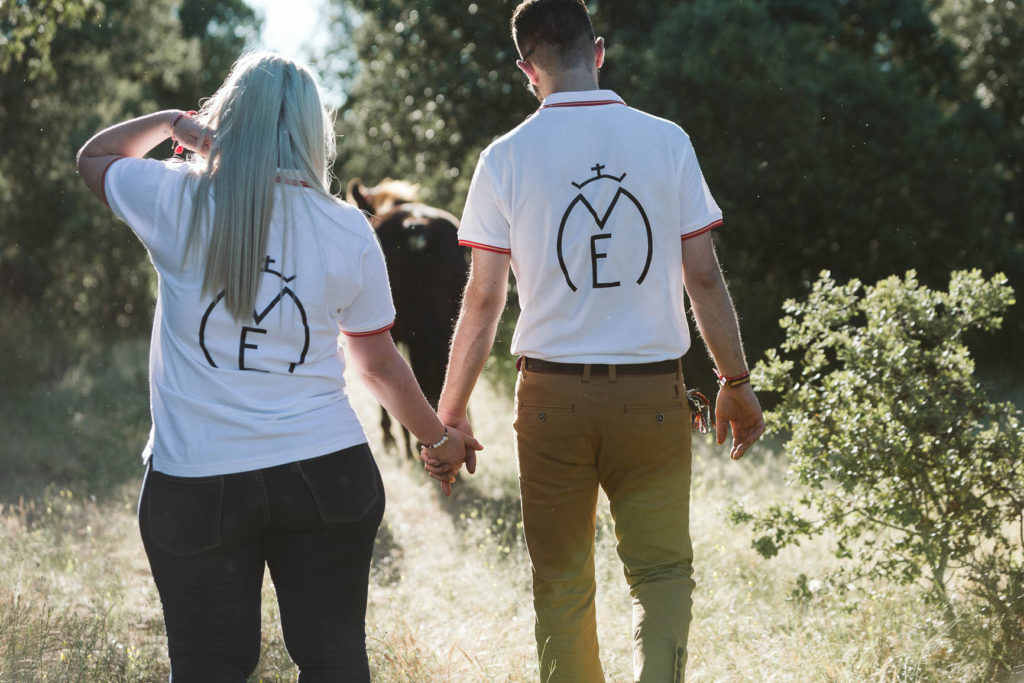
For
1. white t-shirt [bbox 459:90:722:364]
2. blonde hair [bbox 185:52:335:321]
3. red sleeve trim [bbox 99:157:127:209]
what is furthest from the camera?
white t-shirt [bbox 459:90:722:364]

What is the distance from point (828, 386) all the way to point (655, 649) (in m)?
2.15

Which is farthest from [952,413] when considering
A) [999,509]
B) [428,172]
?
[428,172]

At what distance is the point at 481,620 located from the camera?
14.3 ft

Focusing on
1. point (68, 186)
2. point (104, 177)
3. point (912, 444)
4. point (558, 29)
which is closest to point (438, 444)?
point (104, 177)

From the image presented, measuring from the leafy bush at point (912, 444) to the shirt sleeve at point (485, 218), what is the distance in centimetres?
174

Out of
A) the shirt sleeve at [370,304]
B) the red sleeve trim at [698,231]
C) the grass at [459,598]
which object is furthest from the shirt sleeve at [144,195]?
the grass at [459,598]

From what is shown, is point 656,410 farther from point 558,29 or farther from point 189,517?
point 189,517

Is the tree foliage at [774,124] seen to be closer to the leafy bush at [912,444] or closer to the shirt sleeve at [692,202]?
the leafy bush at [912,444]

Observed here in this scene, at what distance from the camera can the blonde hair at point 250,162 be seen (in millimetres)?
2139

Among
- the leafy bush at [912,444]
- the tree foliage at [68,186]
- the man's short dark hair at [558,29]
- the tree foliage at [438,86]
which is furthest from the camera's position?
the tree foliage at [68,186]

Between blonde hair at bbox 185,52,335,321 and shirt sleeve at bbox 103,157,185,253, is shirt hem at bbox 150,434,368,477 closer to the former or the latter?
blonde hair at bbox 185,52,335,321

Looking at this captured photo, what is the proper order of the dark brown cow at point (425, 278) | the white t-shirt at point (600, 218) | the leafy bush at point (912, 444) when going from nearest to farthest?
1. the white t-shirt at point (600, 218)
2. the leafy bush at point (912, 444)
3. the dark brown cow at point (425, 278)

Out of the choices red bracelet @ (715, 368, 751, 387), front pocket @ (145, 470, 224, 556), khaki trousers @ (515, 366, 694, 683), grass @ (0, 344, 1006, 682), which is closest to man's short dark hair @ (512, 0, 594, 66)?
khaki trousers @ (515, 366, 694, 683)

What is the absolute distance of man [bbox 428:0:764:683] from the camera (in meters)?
2.75
